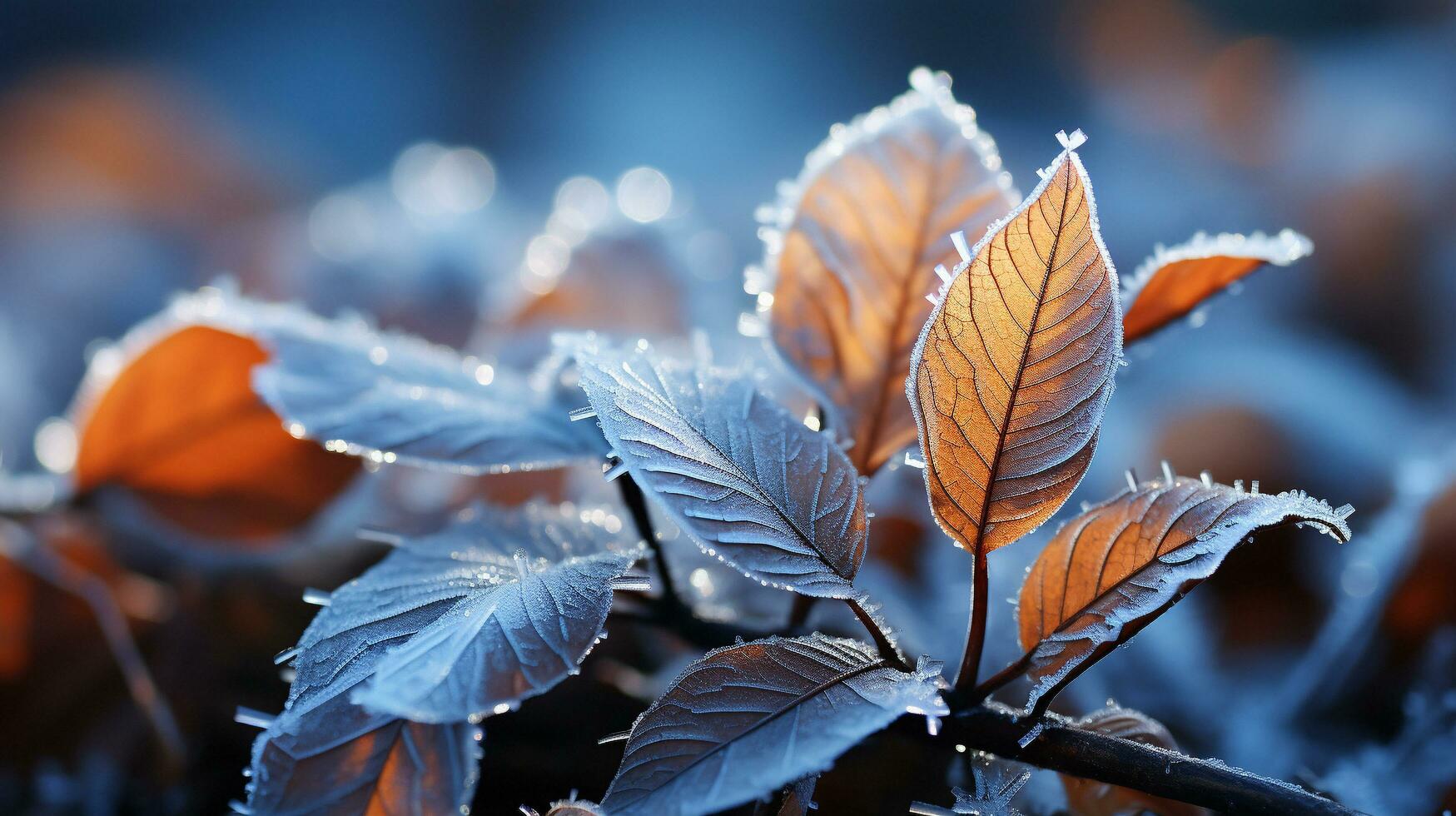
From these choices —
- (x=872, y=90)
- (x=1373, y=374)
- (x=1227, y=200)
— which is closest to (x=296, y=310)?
(x=1373, y=374)

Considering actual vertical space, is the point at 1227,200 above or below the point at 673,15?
below

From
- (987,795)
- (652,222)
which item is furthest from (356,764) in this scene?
(652,222)

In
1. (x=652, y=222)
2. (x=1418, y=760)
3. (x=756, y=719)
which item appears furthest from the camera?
(x=652, y=222)

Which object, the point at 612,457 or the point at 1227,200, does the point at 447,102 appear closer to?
the point at 1227,200

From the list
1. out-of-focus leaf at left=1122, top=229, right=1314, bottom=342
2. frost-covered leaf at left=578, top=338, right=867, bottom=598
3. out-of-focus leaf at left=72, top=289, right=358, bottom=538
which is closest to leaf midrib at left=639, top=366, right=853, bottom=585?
frost-covered leaf at left=578, top=338, right=867, bottom=598

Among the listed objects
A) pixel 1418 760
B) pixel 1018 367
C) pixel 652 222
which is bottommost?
pixel 1418 760

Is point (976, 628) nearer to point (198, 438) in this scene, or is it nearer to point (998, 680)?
point (998, 680)

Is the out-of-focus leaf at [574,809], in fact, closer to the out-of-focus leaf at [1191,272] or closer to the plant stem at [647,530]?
the plant stem at [647,530]
